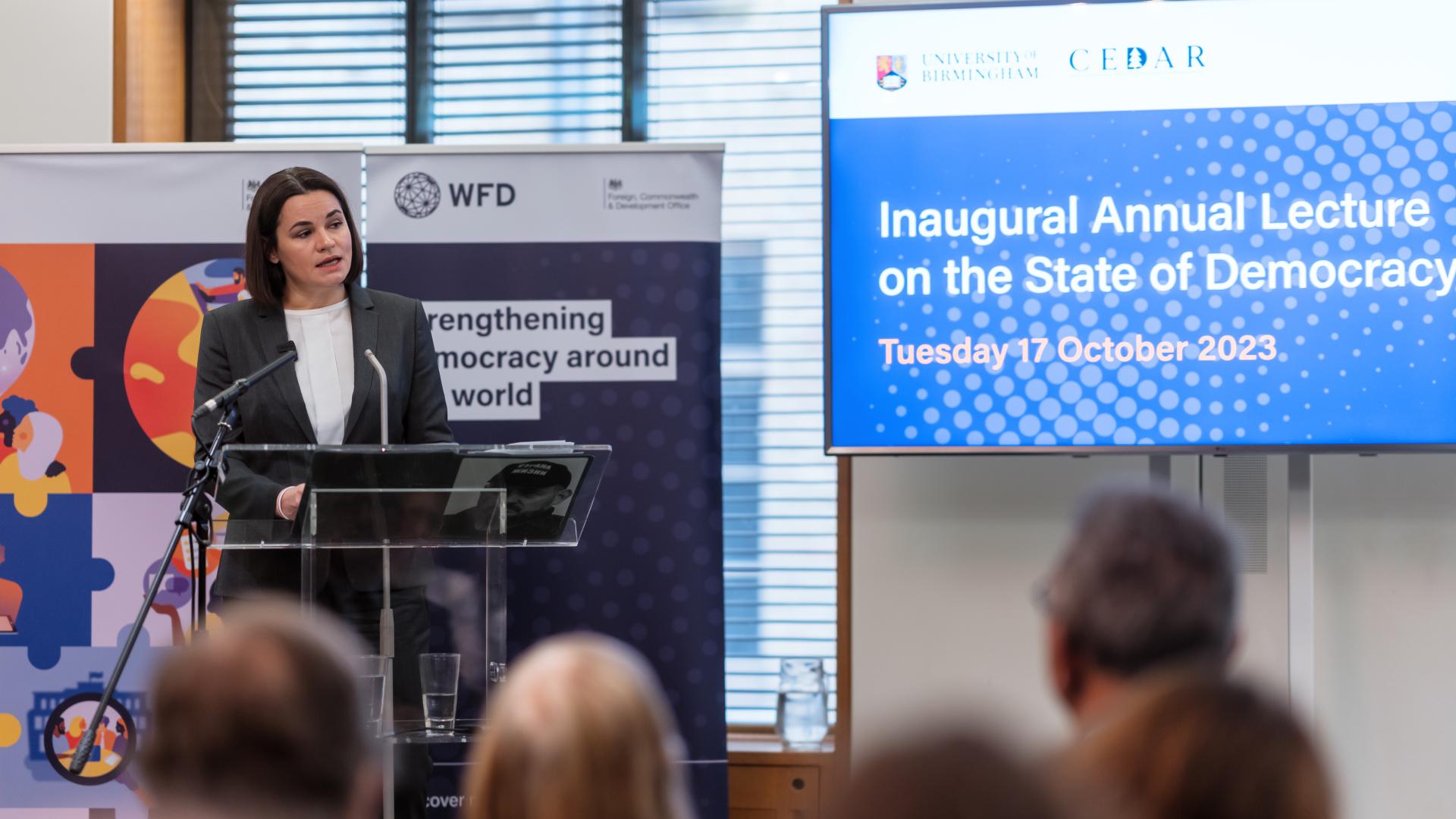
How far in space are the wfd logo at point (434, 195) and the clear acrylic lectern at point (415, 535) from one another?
1403 millimetres

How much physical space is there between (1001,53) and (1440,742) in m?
2.24

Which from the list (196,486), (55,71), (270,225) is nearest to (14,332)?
(55,71)

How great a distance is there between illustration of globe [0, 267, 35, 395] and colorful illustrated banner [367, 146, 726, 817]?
37.8 inches

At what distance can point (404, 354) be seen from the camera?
3.01 metres

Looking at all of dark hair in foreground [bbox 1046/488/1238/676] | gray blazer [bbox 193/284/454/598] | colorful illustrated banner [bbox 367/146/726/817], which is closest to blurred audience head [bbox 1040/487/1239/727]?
dark hair in foreground [bbox 1046/488/1238/676]

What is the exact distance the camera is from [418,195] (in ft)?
12.1

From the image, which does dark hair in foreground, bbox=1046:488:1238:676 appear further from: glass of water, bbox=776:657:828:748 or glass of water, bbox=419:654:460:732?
glass of water, bbox=776:657:828:748

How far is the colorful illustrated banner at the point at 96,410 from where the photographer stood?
11.7 ft

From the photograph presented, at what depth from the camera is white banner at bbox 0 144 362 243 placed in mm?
3680

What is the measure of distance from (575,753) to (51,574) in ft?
10.5

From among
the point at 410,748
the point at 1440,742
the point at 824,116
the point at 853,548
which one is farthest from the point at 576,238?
the point at 1440,742

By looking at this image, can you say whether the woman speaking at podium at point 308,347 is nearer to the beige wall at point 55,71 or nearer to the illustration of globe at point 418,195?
the illustration of globe at point 418,195

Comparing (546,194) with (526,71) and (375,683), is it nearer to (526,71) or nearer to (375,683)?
(526,71)

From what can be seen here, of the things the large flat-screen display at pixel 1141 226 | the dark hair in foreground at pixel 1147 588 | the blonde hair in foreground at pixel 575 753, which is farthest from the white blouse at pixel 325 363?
the blonde hair in foreground at pixel 575 753
